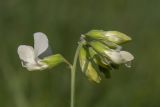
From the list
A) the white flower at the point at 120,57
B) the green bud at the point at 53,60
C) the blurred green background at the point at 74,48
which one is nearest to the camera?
the white flower at the point at 120,57

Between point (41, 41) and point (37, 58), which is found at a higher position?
Answer: point (41, 41)

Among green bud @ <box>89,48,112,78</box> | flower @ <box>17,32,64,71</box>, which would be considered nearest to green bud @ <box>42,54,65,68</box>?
flower @ <box>17,32,64,71</box>

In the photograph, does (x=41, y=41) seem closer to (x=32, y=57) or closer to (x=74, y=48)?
(x=32, y=57)

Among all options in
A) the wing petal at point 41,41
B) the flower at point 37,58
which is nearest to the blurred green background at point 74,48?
the flower at point 37,58

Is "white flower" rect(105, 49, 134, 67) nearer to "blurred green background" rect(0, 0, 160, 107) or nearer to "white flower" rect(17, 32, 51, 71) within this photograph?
"white flower" rect(17, 32, 51, 71)

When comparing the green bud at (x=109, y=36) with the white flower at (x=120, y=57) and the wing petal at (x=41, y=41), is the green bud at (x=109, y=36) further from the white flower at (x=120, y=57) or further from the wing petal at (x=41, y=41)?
the wing petal at (x=41, y=41)

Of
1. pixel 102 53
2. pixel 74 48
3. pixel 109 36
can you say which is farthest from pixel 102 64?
pixel 74 48

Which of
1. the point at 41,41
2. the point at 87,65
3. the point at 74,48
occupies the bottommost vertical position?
the point at 74,48

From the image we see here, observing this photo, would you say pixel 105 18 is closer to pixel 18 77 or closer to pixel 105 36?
pixel 18 77
